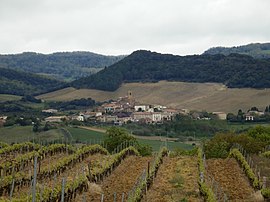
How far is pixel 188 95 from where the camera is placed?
479 ft

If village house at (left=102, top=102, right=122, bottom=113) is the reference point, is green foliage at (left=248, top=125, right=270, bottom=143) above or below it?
below

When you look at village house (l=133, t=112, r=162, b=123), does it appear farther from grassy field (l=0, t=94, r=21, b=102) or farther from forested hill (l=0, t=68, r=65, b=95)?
forested hill (l=0, t=68, r=65, b=95)

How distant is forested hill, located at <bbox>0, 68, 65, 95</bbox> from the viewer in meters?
159

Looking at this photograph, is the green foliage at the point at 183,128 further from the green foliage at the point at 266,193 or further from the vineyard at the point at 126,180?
the green foliage at the point at 266,193

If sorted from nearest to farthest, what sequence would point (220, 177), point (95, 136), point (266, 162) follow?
point (220, 177), point (266, 162), point (95, 136)

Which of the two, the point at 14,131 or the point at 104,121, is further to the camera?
the point at 104,121

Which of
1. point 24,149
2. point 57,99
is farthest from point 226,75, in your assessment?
point 24,149

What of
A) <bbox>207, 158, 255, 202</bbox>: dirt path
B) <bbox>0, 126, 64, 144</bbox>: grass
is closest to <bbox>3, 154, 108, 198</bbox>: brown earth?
<bbox>207, 158, 255, 202</bbox>: dirt path

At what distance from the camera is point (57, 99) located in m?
148

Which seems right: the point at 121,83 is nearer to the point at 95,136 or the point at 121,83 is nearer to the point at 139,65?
the point at 139,65

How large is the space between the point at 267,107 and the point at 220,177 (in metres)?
86.0

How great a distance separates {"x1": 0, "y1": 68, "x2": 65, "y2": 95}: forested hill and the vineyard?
127043 mm

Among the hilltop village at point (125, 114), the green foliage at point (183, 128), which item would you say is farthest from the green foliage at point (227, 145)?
the hilltop village at point (125, 114)

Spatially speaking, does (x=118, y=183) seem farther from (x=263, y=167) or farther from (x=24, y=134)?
(x=24, y=134)
